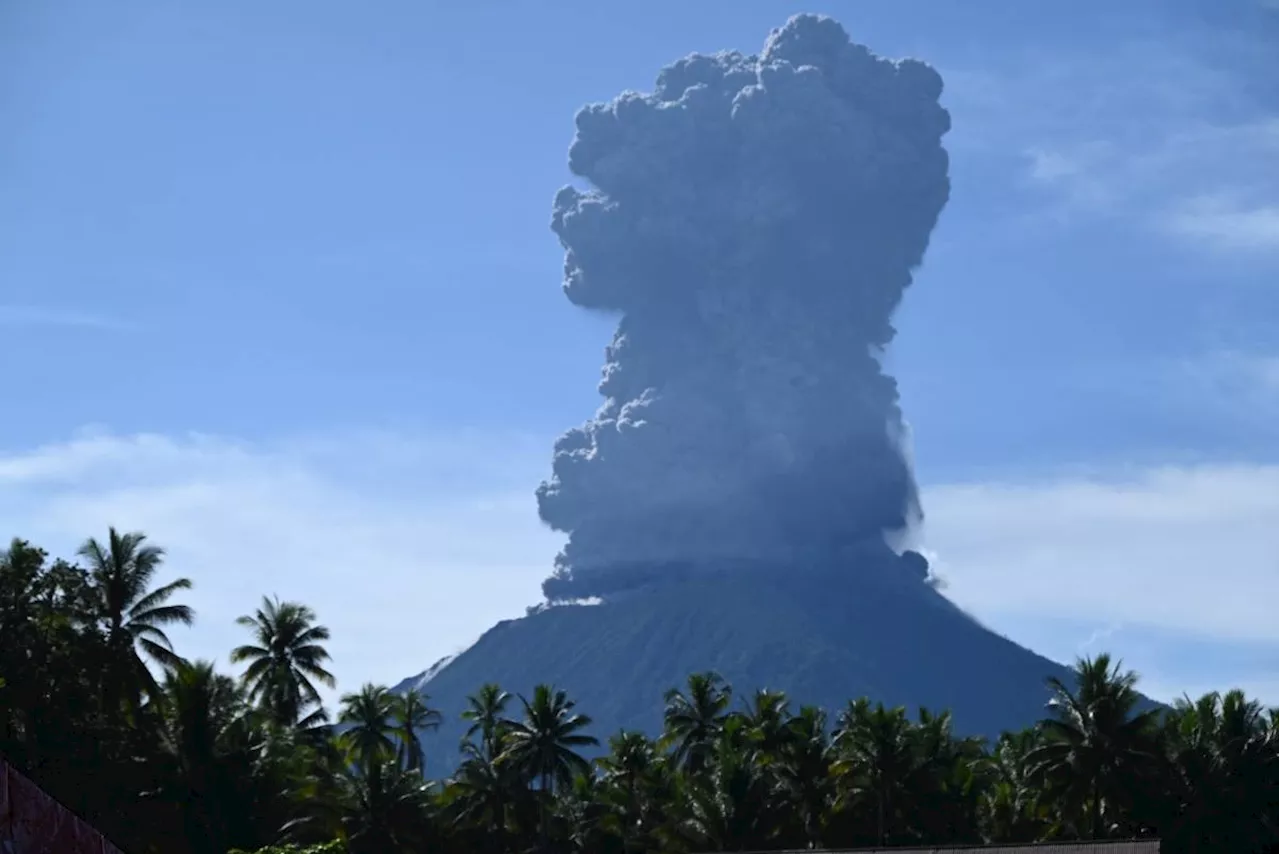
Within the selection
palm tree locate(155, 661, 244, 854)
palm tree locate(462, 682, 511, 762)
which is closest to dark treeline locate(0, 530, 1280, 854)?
Answer: palm tree locate(155, 661, 244, 854)

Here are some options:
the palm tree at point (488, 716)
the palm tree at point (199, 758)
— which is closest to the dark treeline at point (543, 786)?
the palm tree at point (199, 758)

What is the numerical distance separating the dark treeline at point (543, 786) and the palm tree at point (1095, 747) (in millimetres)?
96

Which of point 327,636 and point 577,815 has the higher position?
point 327,636

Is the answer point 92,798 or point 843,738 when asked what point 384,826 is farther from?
point 843,738

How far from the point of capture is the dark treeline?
71062mm

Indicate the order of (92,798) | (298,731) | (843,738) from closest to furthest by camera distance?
(92,798), (843,738), (298,731)

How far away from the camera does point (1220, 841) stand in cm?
7281

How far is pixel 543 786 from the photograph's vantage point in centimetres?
8456

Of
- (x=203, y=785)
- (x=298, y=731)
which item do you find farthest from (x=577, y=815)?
(x=203, y=785)

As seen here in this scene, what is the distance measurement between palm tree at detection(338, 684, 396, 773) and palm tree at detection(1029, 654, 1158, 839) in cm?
3550

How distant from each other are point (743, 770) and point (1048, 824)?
1433cm

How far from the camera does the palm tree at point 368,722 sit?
93.1 meters

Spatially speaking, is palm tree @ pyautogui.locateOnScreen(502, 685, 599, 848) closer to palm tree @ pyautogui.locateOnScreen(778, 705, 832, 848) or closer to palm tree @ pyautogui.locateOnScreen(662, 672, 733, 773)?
palm tree @ pyautogui.locateOnScreen(662, 672, 733, 773)

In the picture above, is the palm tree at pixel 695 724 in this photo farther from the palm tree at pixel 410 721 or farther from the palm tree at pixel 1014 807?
the palm tree at pixel 1014 807
